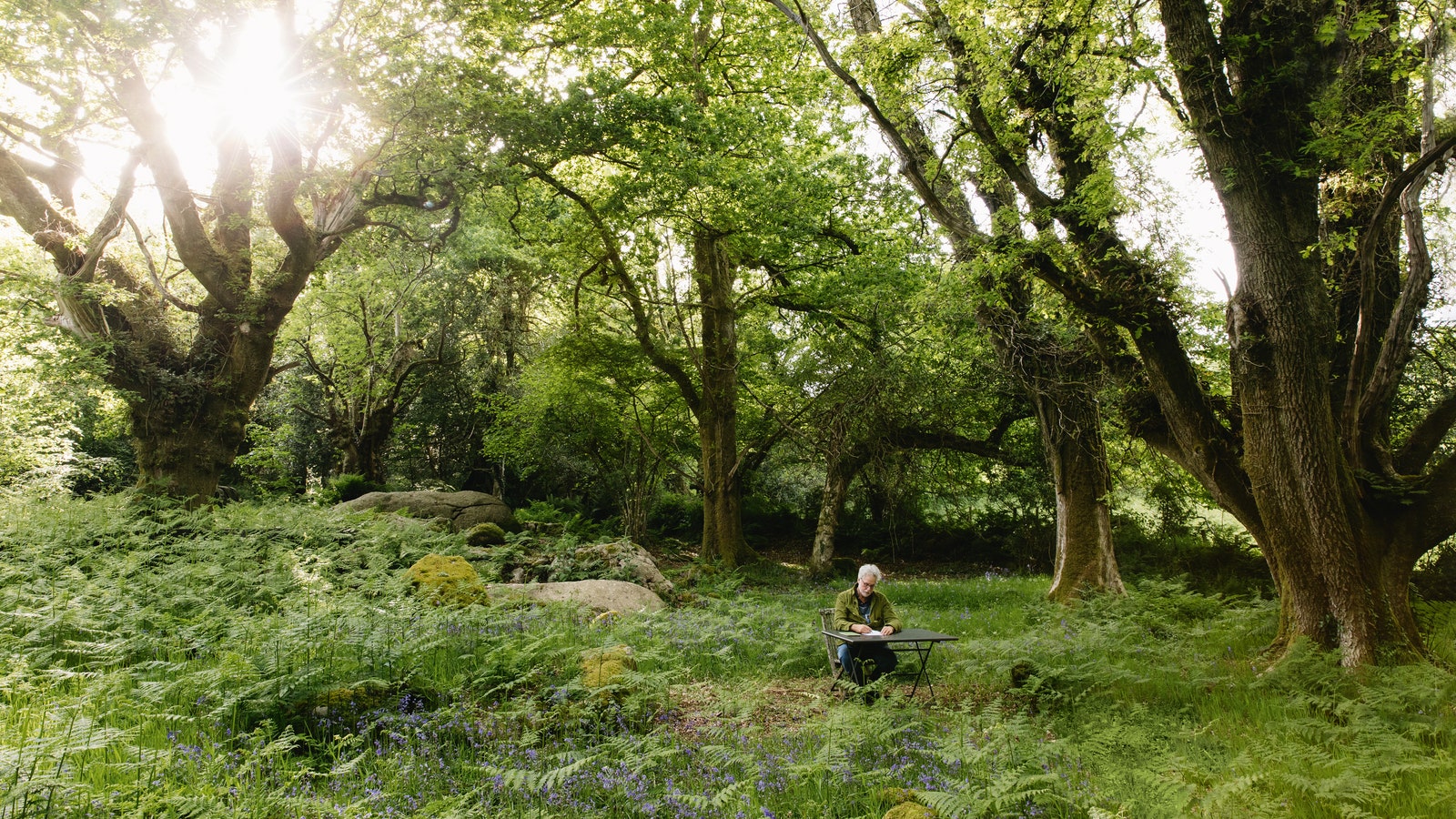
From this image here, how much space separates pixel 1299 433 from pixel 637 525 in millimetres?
17104

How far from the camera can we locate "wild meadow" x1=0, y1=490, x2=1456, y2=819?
142 inches

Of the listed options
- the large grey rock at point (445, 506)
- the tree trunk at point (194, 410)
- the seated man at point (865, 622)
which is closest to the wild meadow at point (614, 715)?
the seated man at point (865, 622)

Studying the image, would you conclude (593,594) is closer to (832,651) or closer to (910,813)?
(832,651)

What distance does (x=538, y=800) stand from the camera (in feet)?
12.5

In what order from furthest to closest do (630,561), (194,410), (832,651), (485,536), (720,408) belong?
(720,408), (485,536), (194,410), (630,561), (832,651)

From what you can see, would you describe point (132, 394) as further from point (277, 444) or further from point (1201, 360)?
point (1201, 360)

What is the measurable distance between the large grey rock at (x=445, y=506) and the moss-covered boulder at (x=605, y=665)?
11.9 meters

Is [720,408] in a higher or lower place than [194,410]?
higher

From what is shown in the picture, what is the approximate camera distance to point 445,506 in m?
18.1

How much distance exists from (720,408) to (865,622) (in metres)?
10.5

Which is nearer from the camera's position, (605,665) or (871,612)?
(605,665)

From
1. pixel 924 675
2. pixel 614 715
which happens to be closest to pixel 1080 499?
pixel 924 675

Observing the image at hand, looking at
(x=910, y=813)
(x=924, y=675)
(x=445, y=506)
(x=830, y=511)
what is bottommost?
(x=924, y=675)

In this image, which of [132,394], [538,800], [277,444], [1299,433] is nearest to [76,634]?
[538,800]
